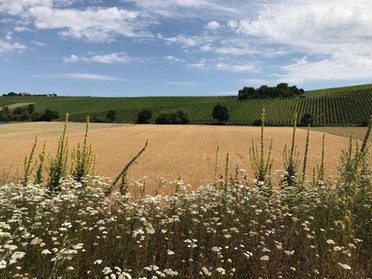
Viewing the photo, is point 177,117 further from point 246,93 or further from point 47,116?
point 246,93

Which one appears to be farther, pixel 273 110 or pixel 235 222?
pixel 273 110

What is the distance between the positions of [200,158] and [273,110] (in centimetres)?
8928

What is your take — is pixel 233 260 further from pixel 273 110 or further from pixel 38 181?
pixel 273 110

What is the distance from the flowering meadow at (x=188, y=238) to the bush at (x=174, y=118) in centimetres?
9659

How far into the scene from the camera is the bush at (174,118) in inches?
4129

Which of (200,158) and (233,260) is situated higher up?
(233,260)

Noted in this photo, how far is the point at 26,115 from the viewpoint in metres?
130

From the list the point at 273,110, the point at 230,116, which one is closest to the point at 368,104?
the point at 273,110

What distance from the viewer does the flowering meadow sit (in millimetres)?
5160

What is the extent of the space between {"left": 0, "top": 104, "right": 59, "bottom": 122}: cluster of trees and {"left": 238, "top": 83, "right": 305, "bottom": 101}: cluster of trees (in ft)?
228

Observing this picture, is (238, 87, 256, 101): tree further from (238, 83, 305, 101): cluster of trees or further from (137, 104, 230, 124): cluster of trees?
(137, 104, 230, 124): cluster of trees

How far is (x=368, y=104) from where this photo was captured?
107125 mm

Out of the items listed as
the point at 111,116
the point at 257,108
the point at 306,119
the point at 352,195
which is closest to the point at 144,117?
the point at 111,116

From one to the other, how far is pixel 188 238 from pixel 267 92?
149 meters
